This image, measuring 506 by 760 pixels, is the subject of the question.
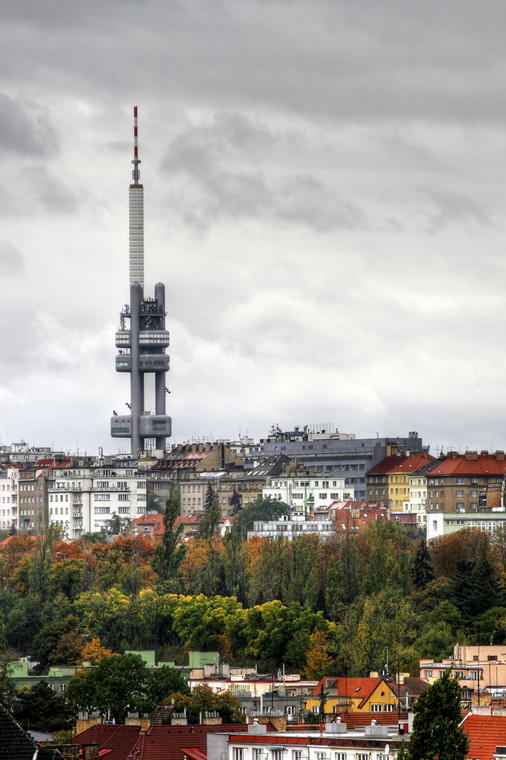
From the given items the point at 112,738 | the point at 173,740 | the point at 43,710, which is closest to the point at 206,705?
the point at 43,710

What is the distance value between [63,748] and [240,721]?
100 feet

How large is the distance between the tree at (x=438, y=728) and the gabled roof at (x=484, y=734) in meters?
4.98

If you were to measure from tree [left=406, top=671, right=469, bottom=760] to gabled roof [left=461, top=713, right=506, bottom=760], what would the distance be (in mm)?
4978

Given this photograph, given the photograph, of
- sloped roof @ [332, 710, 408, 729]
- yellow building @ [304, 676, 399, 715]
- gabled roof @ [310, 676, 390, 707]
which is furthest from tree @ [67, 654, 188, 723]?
sloped roof @ [332, 710, 408, 729]

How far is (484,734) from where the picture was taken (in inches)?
2589

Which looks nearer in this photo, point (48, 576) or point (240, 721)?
point (240, 721)

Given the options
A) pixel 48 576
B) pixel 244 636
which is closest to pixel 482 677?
pixel 244 636

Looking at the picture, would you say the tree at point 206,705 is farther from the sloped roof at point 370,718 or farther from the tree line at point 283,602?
the tree line at point 283,602

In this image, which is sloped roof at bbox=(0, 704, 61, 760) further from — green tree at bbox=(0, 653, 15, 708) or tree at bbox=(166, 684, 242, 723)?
green tree at bbox=(0, 653, 15, 708)

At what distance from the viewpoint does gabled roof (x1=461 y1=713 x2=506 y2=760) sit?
6450 cm

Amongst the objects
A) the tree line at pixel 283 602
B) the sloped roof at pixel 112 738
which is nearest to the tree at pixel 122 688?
the sloped roof at pixel 112 738

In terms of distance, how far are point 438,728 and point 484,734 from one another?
7.86 metres

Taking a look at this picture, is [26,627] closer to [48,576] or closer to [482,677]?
[48,576]

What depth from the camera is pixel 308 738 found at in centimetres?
6850
